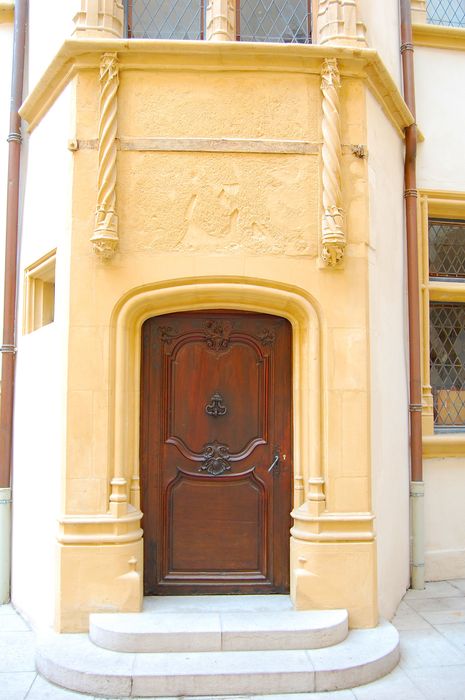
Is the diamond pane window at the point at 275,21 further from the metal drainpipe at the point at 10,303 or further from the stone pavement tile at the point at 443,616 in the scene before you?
the stone pavement tile at the point at 443,616

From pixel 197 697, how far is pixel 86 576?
3.66ft

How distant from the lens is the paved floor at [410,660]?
3.78 metres

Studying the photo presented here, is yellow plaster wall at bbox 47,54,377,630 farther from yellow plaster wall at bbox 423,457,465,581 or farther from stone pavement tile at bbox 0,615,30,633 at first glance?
yellow plaster wall at bbox 423,457,465,581

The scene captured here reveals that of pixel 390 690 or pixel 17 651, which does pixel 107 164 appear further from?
pixel 390 690

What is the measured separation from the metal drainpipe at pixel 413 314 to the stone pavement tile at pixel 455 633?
30.5 inches

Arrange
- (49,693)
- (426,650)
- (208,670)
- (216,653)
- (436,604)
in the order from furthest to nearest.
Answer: (436,604), (426,650), (216,653), (208,670), (49,693)

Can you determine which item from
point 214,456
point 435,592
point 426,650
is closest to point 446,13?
point 214,456

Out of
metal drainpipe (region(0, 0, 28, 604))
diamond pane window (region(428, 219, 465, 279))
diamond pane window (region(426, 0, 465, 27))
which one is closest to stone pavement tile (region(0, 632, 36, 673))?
metal drainpipe (region(0, 0, 28, 604))

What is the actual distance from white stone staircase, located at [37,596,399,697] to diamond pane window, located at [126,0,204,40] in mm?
4465

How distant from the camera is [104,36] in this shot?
4637mm

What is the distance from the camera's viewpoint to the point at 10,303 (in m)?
5.51

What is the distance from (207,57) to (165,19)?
0.74 meters

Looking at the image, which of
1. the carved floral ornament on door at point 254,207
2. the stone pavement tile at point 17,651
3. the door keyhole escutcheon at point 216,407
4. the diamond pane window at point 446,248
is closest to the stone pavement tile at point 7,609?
the stone pavement tile at point 17,651

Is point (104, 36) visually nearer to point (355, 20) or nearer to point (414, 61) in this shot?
point (355, 20)
